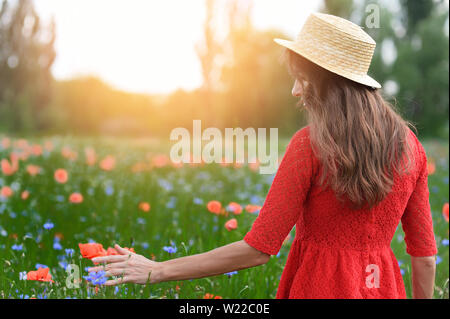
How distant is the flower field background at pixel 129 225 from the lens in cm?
229

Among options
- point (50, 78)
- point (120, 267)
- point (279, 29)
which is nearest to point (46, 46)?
point (50, 78)

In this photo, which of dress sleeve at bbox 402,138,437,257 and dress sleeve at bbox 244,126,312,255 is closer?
dress sleeve at bbox 244,126,312,255

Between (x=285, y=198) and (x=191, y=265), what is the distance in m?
0.36

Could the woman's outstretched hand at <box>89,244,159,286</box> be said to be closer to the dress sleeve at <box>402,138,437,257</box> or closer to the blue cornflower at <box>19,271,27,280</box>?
the blue cornflower at <box>19,271,27,280</box>

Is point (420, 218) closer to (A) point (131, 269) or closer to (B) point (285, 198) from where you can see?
(B) point (285, 198)

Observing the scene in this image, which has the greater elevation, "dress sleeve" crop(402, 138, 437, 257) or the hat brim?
the hat brim

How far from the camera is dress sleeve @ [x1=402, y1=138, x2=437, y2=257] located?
63.0 inches

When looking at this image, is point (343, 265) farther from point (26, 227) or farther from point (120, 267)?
point (26, 227)

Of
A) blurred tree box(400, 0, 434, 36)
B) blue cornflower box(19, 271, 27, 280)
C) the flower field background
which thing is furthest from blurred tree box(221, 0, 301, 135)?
blue cornflower box(19, 271, 27, 280)

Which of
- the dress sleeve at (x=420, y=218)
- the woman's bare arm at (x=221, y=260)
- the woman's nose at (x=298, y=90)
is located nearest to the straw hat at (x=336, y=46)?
the woman's nose at (x=298, y=90)

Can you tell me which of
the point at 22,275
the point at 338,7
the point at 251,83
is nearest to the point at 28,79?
the point at 251,83

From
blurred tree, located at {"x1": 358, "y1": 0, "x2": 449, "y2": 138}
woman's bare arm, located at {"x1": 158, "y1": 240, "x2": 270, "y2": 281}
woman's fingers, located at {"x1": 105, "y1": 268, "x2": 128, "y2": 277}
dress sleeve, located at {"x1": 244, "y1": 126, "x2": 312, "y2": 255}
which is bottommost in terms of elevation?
woman's fingers, located at {"x1": 105, "y1": 268, "x2": 128, "y2": 277}

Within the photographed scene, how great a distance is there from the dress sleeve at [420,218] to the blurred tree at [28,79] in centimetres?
1799
